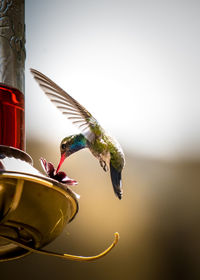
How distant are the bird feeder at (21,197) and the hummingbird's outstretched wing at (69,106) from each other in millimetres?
117

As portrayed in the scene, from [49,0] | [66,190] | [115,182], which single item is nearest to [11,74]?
[66,190]

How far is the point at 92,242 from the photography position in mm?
3861

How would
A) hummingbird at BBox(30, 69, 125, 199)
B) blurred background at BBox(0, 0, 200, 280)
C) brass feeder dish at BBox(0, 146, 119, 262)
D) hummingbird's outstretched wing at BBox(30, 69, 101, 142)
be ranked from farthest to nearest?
1. blurred background at BBox(0, 0, 200, 280)
2. hummingbird at BBox(30, 69, 125, 199)
3. hummingbird's outstretched wing at BBox(30, 69, 101, 142)
4. brass feeder dish at BBox(0, 146, 119, 262)

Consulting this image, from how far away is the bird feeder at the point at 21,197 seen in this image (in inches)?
45.1

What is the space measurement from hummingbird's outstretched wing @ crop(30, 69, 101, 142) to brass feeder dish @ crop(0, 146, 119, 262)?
0.37 meters

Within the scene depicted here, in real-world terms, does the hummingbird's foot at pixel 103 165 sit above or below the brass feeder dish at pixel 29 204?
above

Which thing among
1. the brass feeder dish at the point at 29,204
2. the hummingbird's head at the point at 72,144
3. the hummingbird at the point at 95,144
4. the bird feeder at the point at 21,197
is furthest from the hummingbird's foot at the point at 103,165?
the brass feeder dish at the point at 29,204

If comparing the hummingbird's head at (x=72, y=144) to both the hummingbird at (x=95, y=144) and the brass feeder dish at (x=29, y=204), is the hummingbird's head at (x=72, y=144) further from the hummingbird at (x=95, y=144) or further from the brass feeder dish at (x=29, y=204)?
the brass feeder dish at (x=29, y=204)

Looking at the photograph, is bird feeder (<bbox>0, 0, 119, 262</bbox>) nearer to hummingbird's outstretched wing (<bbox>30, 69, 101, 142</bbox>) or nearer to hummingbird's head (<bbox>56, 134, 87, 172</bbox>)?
hummingbird's outstretched wing (<bbox>30, 69, 101, 142</bbox>)

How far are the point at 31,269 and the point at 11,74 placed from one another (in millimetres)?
2496

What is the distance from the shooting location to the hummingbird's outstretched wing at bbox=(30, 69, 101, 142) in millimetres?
1597

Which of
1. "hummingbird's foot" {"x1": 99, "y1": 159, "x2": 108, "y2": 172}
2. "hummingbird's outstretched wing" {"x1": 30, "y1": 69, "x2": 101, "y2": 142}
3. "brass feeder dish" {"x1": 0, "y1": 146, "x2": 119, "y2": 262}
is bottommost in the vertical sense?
"brass feeder dish" {"x1": 0, "y1": 146, "x2": 119, "y2": 262}

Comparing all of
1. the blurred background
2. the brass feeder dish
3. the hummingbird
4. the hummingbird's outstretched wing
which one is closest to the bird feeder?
the brass feeder dish

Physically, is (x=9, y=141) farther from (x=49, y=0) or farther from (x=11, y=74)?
(x=49, y=0)
